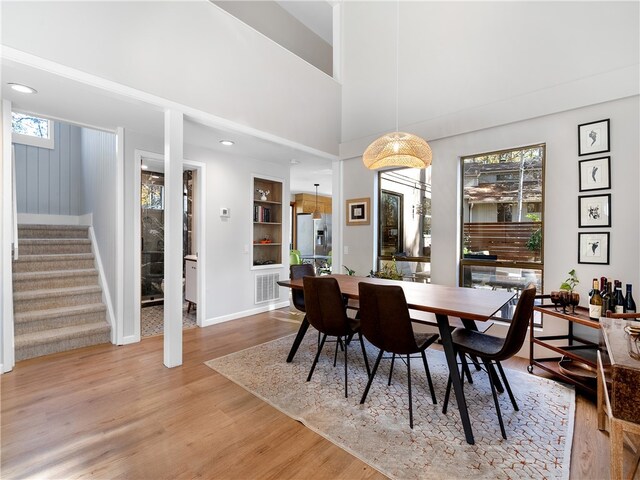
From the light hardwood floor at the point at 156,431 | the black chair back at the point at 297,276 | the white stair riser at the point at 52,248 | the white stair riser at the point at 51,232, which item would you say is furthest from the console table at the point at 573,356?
the white stair riser at the point at 51,232

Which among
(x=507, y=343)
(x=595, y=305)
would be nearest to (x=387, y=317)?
(x=507, y=343)

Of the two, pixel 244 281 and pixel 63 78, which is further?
pixel 244 281

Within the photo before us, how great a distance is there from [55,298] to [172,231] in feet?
6.75

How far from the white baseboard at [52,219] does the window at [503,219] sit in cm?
561

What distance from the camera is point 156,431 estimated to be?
197 centimetres

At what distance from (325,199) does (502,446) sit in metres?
8.77

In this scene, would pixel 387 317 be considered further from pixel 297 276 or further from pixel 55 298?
pixel 55 298

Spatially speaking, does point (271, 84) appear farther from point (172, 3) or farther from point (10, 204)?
point (10, 204)

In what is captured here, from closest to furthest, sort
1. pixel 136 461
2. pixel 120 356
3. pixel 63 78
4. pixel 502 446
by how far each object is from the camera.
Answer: pixel 136 461 → pixel 502 446 → pixel 63 78 → pixel 120 356

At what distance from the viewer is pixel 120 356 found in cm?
316

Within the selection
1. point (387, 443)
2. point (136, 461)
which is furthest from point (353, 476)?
point (136, 461)

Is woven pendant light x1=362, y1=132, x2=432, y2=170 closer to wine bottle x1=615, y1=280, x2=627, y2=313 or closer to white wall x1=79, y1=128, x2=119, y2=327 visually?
wine bottle x1=615, y1=280, x2=627, y2=313

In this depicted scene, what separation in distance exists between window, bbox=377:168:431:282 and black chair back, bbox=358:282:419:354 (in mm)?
2074

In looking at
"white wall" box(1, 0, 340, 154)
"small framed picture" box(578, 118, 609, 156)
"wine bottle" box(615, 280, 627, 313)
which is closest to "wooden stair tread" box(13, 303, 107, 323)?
"white wall" box(1, 0, 340, 154)
